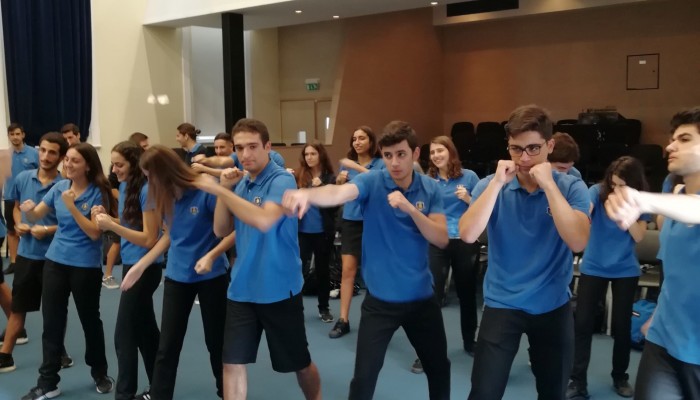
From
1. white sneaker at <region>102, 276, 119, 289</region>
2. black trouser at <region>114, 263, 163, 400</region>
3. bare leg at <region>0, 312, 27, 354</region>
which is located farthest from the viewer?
white sneaker at <region>102, 276, 119, 289</region>

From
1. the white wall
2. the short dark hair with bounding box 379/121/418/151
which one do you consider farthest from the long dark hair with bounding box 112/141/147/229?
the white wall

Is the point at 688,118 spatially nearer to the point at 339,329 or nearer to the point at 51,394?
the point at 339,329

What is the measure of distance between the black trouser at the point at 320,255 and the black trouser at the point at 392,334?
273cm

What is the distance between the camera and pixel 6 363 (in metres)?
4.54

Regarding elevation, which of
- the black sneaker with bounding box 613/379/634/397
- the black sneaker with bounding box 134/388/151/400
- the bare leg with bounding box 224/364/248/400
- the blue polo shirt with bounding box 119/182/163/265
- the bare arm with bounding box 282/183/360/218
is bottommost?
the black sneaker with bounding box 613/379/634/397

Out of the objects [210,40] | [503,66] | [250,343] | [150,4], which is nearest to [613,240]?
[250,343]

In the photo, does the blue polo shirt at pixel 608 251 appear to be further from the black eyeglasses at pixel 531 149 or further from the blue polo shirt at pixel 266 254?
the blue polo shirt at pixel 266 254

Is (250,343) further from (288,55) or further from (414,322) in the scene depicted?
(288,55)

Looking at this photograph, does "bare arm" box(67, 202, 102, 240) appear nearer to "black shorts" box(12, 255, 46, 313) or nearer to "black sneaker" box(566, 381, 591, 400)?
"black shorts" box(12, 255, 46, 313)

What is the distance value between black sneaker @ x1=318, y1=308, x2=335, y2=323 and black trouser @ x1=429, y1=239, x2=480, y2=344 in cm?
122

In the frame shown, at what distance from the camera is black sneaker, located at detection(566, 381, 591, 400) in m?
3.94

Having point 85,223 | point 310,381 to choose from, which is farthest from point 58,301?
point 310,381

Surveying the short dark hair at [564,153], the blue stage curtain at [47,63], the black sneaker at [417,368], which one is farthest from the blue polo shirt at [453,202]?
the blue stage curtain at [47,63]

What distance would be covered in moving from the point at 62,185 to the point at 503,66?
1175 cm
